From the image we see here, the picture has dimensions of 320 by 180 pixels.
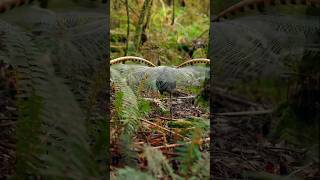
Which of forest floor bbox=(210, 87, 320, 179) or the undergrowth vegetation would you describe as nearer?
the undergrowth vegetation

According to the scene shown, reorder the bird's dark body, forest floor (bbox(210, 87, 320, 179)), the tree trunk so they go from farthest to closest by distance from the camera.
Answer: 1. the tree trunk
2. the bird's dark body
3. forest floor (bbox(210, 87, 320, 179))

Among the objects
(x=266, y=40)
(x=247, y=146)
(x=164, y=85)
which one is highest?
(x=266, y=40)

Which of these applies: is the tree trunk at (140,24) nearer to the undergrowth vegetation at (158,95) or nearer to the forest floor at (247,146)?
the undergrowth vegetation at (158,95)

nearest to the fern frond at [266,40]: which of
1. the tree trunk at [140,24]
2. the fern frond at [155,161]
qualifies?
the fern frond at [155,161]

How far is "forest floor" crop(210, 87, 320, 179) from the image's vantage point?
0.94 metres

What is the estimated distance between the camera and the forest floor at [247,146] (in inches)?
36.8

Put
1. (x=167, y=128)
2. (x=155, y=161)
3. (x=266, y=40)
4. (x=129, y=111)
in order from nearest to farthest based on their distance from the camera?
(x=155, y=161) → (x=266, y=40) → (x=129, y=111) → (x=167, y=128)

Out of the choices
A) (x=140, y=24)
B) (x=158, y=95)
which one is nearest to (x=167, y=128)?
(x=158, y=95)

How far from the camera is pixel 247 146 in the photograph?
3.65ft

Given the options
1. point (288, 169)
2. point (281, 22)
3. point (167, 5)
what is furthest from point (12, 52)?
point (167, 5)

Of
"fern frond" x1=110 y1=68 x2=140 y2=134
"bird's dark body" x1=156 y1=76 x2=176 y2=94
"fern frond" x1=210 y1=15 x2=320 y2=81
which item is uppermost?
"fern frond" x1=210 y1=15 x2=320 y2=81

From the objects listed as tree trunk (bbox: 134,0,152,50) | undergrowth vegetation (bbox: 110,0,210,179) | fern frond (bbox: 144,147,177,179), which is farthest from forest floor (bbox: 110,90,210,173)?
tree trunk (bbox: 134,0,152,50)

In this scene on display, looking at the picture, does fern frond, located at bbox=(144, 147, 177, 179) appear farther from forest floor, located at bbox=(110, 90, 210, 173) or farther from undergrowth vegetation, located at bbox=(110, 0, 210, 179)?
forest floor, located at bbox=(110, 90, 210, 173)

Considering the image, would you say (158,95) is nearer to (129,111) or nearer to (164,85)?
(164,85)
